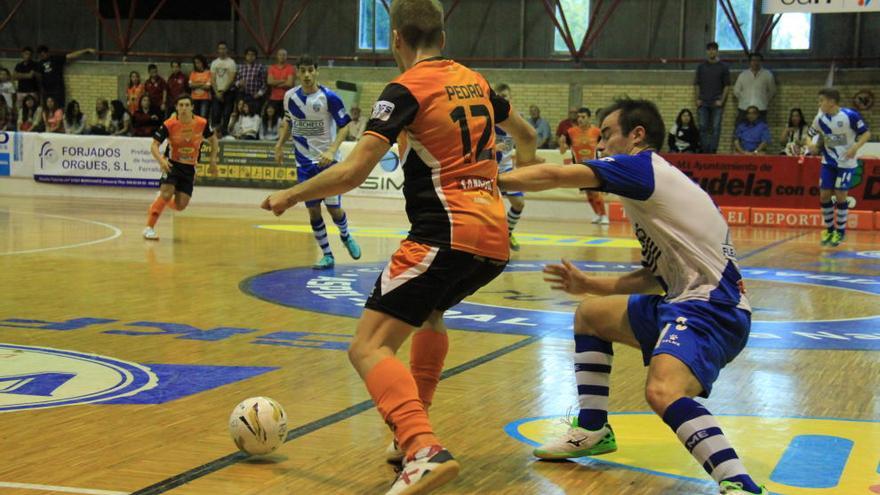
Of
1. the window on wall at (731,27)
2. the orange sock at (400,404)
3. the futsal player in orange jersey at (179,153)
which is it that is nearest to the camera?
the orange sock at (400,404)

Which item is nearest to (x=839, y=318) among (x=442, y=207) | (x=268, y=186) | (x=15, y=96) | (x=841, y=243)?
(x=442, y=207)

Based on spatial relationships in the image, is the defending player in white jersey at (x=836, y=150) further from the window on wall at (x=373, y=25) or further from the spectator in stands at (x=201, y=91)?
the spectator in stands at (x=201, y=91)

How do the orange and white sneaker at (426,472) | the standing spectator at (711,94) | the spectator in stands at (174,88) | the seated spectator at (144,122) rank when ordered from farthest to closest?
the spectator in stands at (174,88) → the seated spectator at (144,122) → the standing spectator at (711,94) → the orange and white sneaker at (426,472)

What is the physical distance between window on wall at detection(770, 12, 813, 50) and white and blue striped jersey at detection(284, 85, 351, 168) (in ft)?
47.6

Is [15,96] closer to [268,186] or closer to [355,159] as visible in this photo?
[268,186]

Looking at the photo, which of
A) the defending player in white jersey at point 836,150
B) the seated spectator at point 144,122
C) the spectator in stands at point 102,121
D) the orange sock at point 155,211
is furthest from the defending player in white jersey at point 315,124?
the spectator in stands at point 102,121

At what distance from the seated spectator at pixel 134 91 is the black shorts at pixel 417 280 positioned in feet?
76.2

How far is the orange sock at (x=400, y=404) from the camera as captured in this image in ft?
13.5

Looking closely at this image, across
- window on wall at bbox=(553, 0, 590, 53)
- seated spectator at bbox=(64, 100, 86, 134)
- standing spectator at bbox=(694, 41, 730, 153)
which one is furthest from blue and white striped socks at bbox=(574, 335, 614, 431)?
seated spectator at bbox=(64, 100, 86, 134)

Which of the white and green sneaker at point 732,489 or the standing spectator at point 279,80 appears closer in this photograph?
the white and green sneaker at point 732,489

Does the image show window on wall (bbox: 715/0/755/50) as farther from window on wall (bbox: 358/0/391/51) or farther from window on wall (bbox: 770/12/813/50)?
window on wall (bbox: 358/0/391/51)

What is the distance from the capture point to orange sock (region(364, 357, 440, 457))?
4129 mm

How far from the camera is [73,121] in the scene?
27047 mm

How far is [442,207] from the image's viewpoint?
4.45 m
